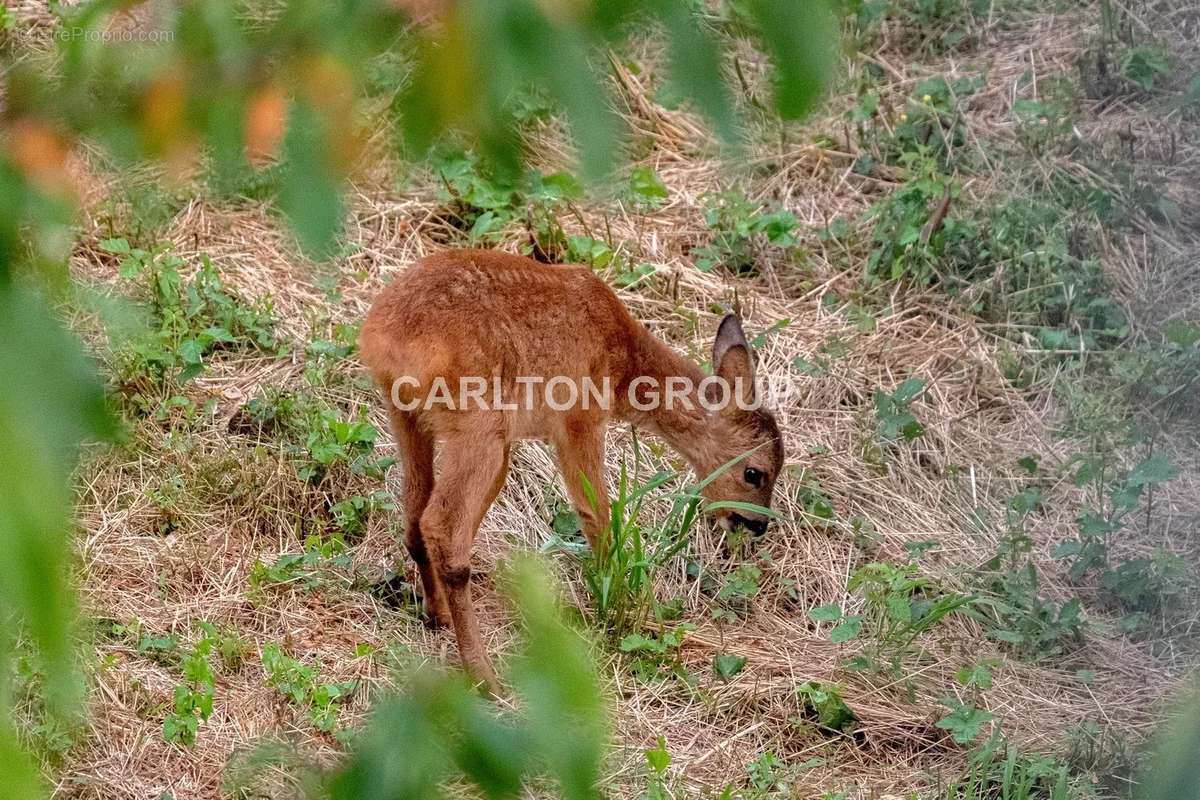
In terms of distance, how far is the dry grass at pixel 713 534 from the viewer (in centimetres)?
585

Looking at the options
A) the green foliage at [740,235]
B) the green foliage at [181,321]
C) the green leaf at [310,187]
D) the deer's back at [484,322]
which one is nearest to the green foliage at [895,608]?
the deer's back at [484,322]

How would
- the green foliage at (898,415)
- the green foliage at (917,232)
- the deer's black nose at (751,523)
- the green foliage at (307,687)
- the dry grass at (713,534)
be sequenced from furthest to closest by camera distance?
1. the green foliage at (917,232)
2. the green foliage at (898,415)
3. the deer's black nose at (751,523)
4. the dry grass at (713,534)
5. the green foliage at (307,687)

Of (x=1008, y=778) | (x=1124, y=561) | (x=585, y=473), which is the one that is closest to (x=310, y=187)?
(x=1008, y=778)

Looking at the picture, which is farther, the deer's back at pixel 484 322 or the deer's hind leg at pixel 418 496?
the deer's hind leg at pixel 418 496

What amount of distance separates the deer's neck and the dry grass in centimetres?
46

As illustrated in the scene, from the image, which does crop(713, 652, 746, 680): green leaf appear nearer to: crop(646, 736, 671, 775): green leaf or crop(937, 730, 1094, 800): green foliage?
crop(646, 736, 671, 775): green leaf

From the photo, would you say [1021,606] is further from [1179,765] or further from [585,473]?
[1179,765]

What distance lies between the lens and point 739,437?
7285 millimetres

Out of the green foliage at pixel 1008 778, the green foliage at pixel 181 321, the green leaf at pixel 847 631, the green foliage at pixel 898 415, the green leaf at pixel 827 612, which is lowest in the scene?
the green foliage at pixel 1008 778

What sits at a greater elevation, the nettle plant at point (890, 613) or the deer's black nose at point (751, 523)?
the deer's black nose at point (751, 523)

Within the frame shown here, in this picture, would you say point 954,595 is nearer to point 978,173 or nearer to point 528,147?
point 978,173

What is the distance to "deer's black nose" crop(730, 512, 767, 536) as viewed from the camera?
721cm

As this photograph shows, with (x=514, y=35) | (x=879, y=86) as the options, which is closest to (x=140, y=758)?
(x=514, y=35)

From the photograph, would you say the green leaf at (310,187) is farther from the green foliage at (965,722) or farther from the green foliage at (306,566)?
the green foliage at (306,566)
